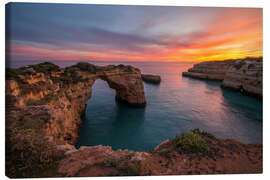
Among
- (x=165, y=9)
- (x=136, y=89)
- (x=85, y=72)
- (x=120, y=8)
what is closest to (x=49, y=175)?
(x=120, y=8)

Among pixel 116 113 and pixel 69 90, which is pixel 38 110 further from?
pixel 116 113

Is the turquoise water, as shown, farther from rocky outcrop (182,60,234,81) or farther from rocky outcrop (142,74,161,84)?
rocky outcrop (182,60,234,81)

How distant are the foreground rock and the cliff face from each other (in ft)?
4.47

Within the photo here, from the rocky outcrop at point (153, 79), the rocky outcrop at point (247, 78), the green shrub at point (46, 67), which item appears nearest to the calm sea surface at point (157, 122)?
the green shrub at point (46, 67)

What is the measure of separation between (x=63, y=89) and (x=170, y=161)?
808 centimetres

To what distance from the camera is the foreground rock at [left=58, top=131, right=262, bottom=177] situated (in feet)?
8.80

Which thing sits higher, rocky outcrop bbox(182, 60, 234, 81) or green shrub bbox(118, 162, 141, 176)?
rocky outcrop bbox(182, 60, 234, 81)

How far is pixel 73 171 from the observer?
8.33 ft

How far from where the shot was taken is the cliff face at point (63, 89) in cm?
482

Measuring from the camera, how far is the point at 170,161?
3.13 metres

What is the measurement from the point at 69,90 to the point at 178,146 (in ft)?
28.4

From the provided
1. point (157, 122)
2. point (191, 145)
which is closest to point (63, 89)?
point (191, 145)

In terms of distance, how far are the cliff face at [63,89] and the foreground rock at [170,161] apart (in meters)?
1.36

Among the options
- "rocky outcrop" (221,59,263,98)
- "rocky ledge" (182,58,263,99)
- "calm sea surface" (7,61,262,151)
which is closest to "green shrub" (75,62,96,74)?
"calm sea surface" (7,61,262,151)
